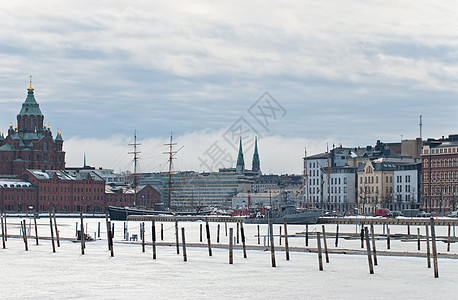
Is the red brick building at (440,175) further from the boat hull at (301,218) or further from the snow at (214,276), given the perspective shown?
the snow at (214,276)

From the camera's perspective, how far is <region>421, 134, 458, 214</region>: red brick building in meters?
180

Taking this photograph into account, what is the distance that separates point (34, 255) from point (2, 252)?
4.74 meters

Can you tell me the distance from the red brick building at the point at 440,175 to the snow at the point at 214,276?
12165cm

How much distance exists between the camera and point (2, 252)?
68.2 m

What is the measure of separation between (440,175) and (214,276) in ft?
459

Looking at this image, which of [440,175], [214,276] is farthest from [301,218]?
[214,276]

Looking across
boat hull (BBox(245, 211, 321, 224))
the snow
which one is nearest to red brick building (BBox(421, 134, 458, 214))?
boat hull (BBox(245, 211, 321, 224))

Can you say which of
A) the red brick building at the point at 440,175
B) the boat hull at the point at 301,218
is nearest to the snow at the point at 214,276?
the boat hull at the point at 301,218

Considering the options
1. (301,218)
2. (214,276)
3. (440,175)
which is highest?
(440,175)

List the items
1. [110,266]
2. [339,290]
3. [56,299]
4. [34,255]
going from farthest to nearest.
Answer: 1. [34,255]
2. [110,266]
3. [339,290]
4. [56,299]

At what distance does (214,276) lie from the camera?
162ft

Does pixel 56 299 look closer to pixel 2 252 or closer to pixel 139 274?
pixel 139 274

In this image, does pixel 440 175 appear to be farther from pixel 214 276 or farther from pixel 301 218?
pixel 214 276

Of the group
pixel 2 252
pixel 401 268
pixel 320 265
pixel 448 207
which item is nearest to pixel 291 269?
pixel 320 265
